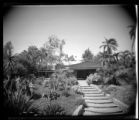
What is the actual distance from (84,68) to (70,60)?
0.36 meters

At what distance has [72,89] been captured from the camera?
12.5 feet

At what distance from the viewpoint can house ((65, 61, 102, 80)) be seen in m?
3.76

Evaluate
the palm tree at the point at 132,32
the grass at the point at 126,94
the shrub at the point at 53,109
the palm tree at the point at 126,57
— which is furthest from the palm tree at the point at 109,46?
the shrub at the point at 53,109

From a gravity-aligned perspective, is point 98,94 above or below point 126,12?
below

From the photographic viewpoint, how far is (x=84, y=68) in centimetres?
376

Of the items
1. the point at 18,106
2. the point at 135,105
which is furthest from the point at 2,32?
the point at 135,105

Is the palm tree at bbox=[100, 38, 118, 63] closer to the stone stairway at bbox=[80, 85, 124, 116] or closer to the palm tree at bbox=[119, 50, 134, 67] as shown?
the palm tree at bbox=[119, 50, 134, 67]

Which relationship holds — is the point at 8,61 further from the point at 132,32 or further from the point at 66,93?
the point at 132,32

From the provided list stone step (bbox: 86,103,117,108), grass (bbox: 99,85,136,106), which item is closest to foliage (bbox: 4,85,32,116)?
stone step (bbox: 86,103,117,108)

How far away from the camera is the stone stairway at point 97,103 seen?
3740 mm

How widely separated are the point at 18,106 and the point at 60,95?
0.95 meters

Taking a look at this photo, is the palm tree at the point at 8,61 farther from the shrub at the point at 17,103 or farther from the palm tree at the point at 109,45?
the palm tree at the point at 109,45

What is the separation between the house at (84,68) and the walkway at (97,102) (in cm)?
14
